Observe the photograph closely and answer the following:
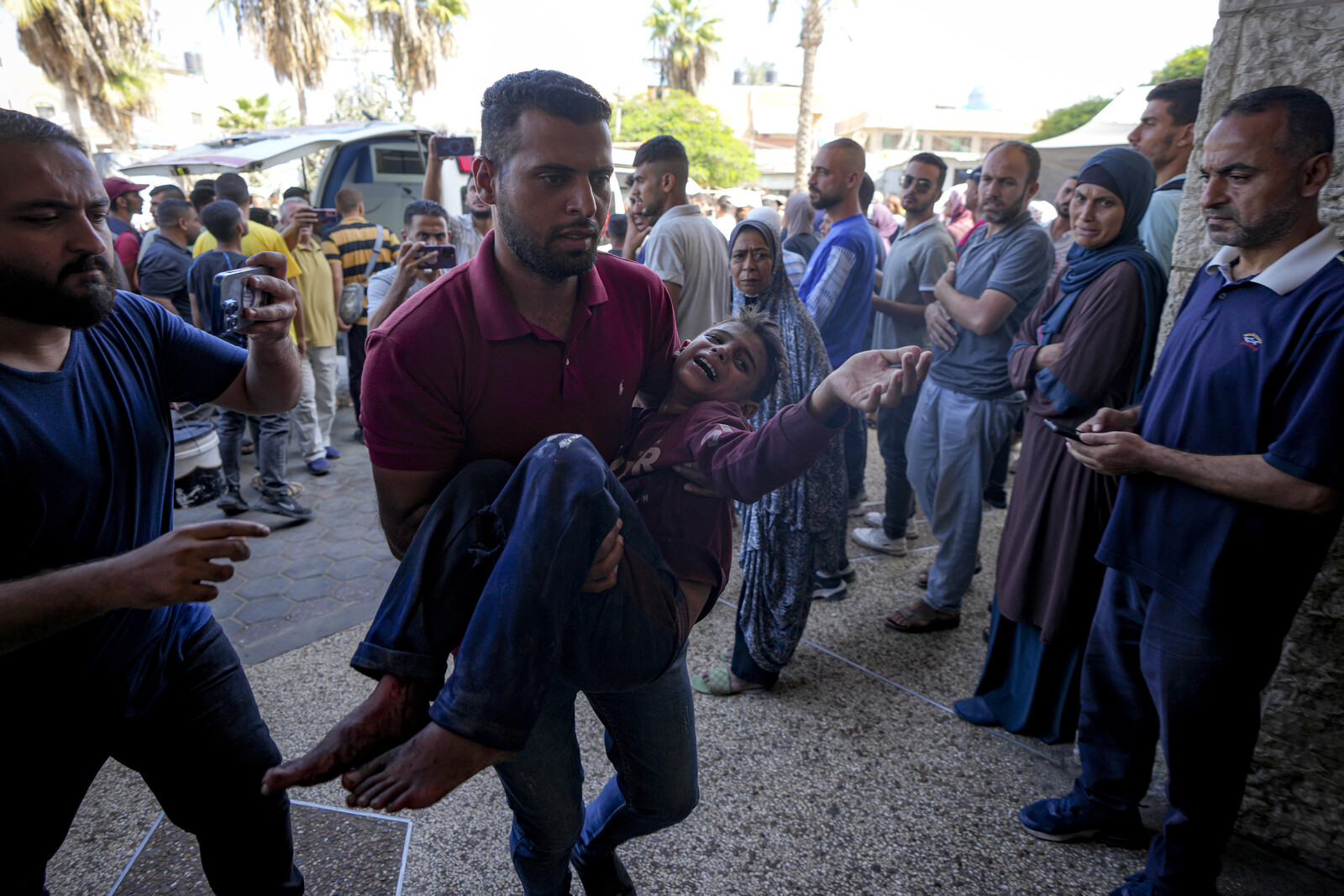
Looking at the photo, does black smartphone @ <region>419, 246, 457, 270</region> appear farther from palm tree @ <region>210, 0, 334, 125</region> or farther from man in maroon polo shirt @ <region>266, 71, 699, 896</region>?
palm tree @ <region>210, 0, 334, 125</region>

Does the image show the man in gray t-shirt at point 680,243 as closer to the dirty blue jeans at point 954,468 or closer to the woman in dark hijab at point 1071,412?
the dirty blue jeans at point 954,468

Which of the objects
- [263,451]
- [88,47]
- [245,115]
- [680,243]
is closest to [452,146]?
[680,243]

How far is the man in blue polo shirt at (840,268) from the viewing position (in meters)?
4.04

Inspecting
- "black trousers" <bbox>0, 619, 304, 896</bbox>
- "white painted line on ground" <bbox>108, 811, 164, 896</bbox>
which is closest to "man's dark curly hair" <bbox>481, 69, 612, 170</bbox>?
"black trousers" <bbox>0, 619, 304, 896</bbox>

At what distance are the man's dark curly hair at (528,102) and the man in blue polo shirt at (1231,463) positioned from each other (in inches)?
64.8

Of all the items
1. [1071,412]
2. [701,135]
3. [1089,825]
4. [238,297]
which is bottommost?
[1089,825]

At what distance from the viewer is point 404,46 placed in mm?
22953

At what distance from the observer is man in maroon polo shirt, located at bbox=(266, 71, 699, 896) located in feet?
4.95

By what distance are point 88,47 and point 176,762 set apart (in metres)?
22.6

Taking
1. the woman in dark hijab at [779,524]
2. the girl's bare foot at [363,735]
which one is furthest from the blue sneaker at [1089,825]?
the girl's bare foot at [363,735]

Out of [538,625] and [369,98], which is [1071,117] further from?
[369,98]

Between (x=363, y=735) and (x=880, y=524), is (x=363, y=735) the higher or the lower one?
the higher one

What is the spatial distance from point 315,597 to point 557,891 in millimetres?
2773

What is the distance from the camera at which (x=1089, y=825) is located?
2.36 m
